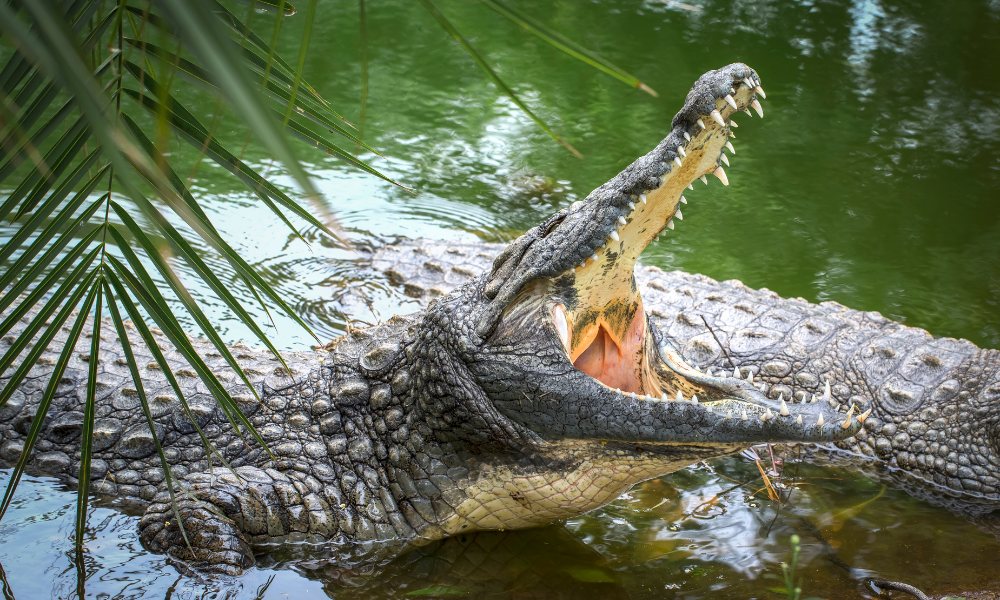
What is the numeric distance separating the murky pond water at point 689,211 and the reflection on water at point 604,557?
0.04 feet

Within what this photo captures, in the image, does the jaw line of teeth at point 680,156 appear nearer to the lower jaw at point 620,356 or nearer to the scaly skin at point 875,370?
the lower jaw at point 620,356

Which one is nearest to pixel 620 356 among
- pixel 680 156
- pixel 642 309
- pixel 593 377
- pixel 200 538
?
pixel 642 309

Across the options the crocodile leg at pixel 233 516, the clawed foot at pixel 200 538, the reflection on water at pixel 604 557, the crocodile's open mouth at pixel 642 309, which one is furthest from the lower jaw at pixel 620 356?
the clawed foot at pixel 200 538

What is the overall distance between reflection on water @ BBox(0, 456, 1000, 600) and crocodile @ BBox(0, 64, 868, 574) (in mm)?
109

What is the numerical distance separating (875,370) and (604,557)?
2.03 metres

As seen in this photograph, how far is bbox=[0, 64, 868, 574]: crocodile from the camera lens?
3.32m

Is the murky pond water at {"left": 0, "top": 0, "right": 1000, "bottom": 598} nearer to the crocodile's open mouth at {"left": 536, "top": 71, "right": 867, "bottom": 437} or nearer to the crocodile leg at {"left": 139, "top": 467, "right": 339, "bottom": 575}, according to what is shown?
the crocodile leg at {"left": 139, "top": 467, "right": 339, "bottom": 575}

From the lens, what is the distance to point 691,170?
3.50 m

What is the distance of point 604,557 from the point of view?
3.87 metres

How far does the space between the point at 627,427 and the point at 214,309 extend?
319 cm

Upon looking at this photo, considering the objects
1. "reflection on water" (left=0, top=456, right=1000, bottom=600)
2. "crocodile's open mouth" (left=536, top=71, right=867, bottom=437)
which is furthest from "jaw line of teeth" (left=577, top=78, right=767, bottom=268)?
"reflection on water" (left=0, top=456, right=1000, bottom=600)

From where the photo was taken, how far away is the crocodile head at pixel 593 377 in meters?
3.22

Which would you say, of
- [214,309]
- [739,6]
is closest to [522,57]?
[739,6]

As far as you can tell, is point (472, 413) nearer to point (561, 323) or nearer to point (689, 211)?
point (561, 323)
